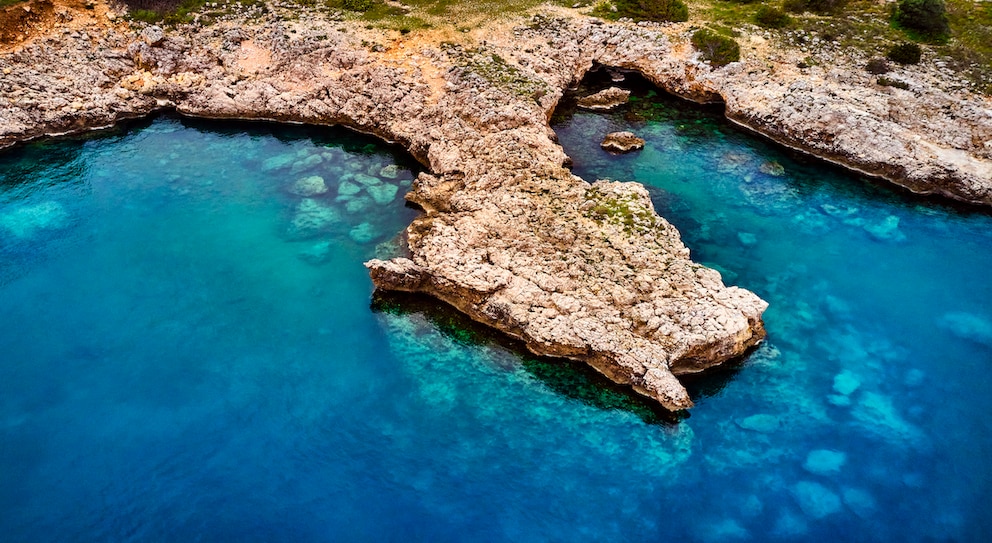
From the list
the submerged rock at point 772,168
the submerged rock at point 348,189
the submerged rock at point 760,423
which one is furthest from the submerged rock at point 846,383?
the submerged rock at point 348,189

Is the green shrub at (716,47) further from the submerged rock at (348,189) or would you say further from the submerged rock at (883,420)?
the submerged rock at (883,420)

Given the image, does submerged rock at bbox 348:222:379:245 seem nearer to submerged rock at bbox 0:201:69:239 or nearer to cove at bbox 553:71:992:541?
cove at bbox 553:71:992:541

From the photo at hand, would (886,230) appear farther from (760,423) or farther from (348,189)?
(348,189)

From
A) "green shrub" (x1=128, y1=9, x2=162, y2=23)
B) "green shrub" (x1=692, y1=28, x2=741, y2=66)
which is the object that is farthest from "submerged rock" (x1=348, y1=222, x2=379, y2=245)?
"green shrub" (x1=692, y1=28, x2=741, y2=66)

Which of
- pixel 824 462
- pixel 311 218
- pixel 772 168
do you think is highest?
pixel 772 168

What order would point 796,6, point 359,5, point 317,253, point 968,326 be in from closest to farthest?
1. point 968,326
2. point 317,253
3. point 796,6
4. point 359,5

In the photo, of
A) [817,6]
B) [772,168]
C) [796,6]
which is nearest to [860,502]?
[772,168]
